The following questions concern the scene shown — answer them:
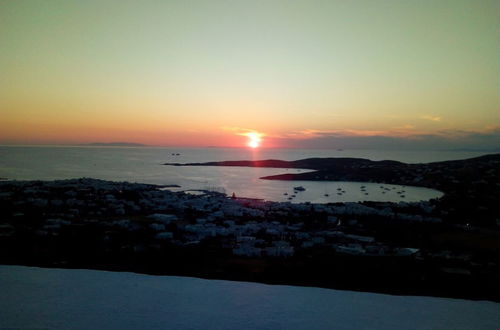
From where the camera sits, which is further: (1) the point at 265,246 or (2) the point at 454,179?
(2) the point at 454,179

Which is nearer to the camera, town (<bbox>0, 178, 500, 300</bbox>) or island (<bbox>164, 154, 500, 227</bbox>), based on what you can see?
town (<bbox>0, 178, 500, 300</bbox>)

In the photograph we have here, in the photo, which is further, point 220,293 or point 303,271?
point 303,271

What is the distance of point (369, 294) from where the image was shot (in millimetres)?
11656

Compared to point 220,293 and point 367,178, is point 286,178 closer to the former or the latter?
point 367,178

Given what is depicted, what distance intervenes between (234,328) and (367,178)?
254 feet

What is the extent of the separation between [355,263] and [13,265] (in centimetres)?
1384

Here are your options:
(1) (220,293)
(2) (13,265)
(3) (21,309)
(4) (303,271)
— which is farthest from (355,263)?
(2) (13,265)

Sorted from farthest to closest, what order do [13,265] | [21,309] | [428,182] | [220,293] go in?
[428,182] → [13,265] → [220,293] → [21,309]

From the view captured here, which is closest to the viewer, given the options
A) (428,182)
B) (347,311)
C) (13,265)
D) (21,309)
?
(21,309)

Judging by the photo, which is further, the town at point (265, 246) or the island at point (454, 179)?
the island at point (454, 179)

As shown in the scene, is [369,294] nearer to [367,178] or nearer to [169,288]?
[169,288]

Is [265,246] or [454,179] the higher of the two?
[454,179]

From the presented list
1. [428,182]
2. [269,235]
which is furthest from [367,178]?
[269,235]

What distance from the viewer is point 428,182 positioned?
69.8m
